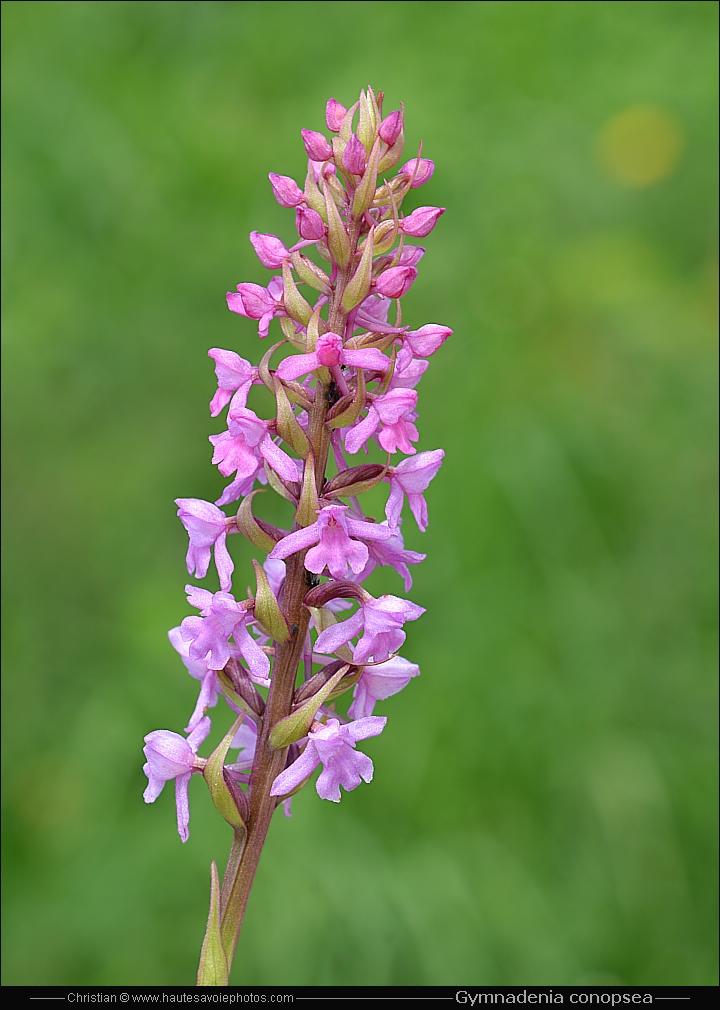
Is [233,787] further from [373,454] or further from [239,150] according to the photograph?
[239,150]

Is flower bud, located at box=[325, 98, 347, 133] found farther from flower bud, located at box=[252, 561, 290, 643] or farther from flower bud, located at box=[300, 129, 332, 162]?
flower bud, located at box=[252, 561, 290, 643]

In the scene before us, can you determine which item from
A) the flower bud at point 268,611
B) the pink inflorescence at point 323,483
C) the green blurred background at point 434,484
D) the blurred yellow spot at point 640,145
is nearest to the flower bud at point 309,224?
the pink inflorescence at point 323,483

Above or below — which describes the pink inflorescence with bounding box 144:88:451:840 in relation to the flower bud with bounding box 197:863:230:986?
above

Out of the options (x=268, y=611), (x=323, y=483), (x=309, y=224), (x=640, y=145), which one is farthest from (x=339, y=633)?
(x=640, y=145)

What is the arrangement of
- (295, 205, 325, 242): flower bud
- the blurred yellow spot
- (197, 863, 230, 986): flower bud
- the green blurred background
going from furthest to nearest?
the blurred yellow spot → the green blurred background → (295, 205, 325, 242): flower bud → (197, 863, 230, 986): flower bud

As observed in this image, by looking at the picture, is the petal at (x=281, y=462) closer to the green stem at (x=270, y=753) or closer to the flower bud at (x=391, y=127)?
the green stem at (x=270, y=753)

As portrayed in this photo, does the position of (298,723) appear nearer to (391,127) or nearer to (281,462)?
(281,462)

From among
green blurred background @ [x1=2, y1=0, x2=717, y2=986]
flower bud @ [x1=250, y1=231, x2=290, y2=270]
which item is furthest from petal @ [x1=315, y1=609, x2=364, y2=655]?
green blurred background @ [x1=2, y1=0, x2=717, y2=986]
